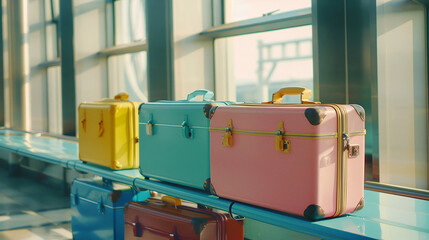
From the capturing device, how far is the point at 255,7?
2.99 meters

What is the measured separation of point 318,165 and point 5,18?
24.3 feet

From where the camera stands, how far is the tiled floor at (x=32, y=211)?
10.5 feet

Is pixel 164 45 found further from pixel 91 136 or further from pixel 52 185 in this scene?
pixel 52 185

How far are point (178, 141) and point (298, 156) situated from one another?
0.71m

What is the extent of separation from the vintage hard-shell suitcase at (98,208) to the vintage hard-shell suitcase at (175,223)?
0.33m

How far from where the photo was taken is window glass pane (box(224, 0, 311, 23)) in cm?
271

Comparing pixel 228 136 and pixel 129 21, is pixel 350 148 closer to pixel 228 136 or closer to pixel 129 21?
pixel 228 136

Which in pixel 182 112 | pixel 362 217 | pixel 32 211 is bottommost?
pixel 32 211

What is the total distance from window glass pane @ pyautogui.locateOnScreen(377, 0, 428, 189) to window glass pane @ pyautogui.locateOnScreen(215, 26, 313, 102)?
61 cm

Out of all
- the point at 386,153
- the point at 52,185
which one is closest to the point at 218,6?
the point at 386,153

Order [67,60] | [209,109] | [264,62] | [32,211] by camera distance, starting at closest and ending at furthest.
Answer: [209,109]
[264,62]
[32,211]
[67,60]

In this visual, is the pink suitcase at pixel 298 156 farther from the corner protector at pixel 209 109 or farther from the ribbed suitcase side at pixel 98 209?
the ribbed suitcase side at pixel 98 209

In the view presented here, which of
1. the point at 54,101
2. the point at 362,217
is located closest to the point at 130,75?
the point at 54,101

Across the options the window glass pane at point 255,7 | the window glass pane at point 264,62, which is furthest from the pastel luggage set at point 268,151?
the window glass pane at point 255,7
